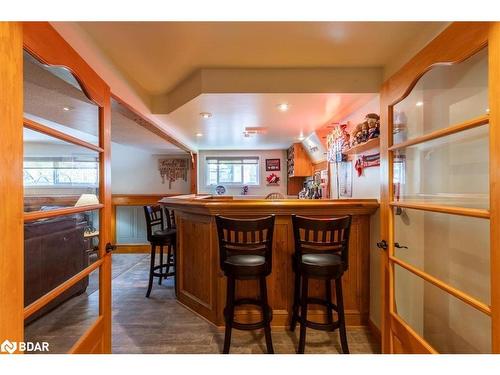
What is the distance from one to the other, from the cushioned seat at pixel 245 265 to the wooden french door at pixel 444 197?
82 centimetres

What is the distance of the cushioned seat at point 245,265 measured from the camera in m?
1.63

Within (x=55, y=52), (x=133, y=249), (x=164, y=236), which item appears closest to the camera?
(x=55, y=52)

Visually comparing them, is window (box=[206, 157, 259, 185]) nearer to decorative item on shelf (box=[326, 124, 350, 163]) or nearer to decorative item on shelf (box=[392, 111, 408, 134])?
decorative item on shelf (box=[326, 124, 350, 163])

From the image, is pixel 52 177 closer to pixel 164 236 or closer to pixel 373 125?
pixel 164 236

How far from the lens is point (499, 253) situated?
2.64ft

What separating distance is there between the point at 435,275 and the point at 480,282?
243mm

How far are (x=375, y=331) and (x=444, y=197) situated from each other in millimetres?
1403

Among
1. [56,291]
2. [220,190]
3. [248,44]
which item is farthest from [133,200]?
[248,44]

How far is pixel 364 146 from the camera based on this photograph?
→ 7.05 ft

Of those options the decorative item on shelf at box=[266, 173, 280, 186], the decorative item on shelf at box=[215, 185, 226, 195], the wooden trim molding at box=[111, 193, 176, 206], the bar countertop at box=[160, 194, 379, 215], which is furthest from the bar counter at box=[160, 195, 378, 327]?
the decorative item on shelf at box=[266, 173, 280, 186]

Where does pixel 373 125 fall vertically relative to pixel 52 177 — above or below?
above

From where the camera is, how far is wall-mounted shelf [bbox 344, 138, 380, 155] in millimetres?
1995

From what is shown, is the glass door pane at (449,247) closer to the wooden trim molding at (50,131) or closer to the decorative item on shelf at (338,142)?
the decorative item on shelf at (338,142)

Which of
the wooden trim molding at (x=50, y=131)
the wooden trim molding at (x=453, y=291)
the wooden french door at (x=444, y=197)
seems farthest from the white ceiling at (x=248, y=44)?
the wooden trim molding at (x=453, y=291)
